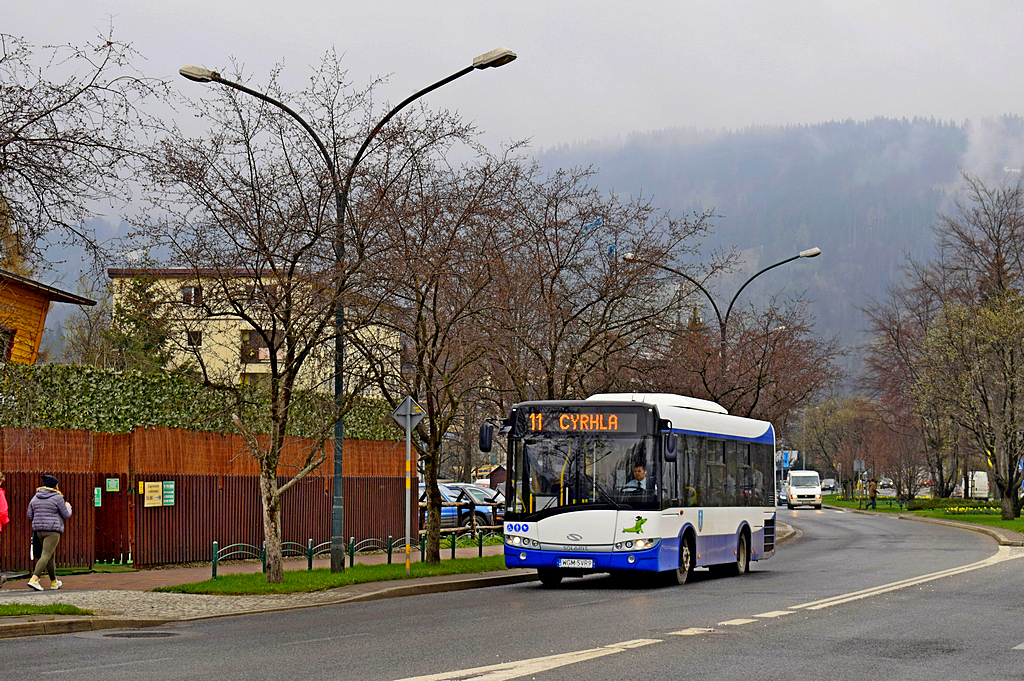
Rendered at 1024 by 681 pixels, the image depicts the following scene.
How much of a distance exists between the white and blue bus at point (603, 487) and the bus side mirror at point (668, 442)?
2 cm

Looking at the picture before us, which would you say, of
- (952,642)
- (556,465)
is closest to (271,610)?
(556,465)

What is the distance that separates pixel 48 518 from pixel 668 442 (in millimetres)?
9946

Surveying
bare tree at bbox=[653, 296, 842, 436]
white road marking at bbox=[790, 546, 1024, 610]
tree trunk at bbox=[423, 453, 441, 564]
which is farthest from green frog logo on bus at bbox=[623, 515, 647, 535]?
bare tree at bbox=[653, 296, 842, 436]

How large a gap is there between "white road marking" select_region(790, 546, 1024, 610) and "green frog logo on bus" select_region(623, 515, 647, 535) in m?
3.59

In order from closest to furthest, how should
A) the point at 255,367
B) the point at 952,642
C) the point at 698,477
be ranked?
the point at 952,642, the point at 698,477, the point at 255,367

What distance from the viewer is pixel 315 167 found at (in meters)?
19.7

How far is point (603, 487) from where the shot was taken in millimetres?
20266

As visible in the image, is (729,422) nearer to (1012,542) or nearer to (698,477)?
(698,477)

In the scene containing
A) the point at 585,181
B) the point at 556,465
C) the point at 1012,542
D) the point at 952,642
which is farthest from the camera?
the point at 1012,542

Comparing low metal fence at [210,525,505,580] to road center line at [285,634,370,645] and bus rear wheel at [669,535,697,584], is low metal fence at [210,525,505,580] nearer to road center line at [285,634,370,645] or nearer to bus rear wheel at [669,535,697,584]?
bus rear wheel at [669,535,697,584]

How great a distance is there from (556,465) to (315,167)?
6.40m

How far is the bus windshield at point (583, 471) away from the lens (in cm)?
2020

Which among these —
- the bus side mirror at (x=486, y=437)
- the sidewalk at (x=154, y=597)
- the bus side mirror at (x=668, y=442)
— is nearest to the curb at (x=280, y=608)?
the sidewalk at (x=154, y=597)

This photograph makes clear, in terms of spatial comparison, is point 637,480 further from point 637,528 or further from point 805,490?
point 805,490
